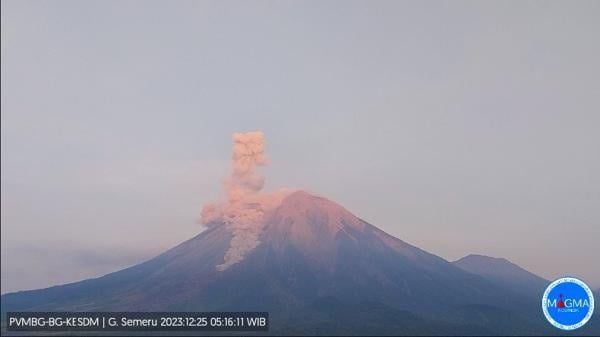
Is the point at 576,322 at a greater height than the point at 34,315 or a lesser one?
lesser

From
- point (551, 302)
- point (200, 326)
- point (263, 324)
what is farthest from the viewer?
point (200, 326)

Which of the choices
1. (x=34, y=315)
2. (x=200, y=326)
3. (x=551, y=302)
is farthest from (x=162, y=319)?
(x=551, y=302)

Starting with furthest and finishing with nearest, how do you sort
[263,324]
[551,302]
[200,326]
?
[200,326] < [263,324] < [551,302]

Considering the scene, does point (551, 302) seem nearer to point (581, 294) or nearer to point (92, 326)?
point (581, 294)

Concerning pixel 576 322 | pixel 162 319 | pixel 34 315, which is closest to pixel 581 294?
pixel 576 322

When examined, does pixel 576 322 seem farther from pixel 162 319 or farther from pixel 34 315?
pixel 34 315

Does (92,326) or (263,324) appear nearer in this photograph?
(263,324)
